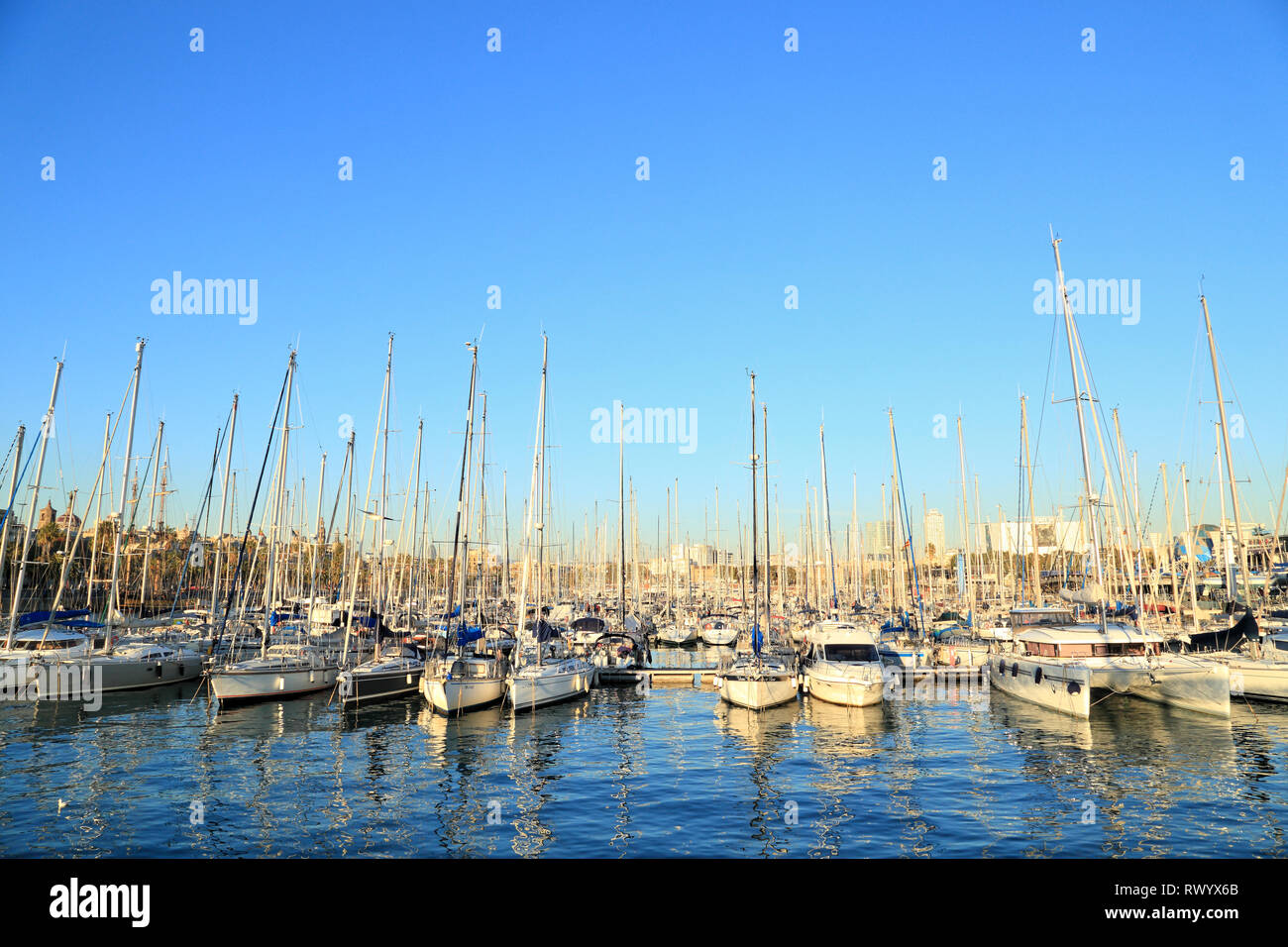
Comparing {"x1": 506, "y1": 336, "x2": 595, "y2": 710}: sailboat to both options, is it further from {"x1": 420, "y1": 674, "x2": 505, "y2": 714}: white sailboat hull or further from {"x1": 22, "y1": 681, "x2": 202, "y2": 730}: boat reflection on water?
{"x1": 22, "y1": 681, "x2": 202, "y2": 730}: boat reflection on water

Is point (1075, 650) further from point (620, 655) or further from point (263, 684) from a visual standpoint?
point (263, 684)

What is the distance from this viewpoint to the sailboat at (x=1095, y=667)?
101ft

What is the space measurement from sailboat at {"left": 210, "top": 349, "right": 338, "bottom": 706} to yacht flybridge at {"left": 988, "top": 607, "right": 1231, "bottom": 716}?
33369mm

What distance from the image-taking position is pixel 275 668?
1490 inches

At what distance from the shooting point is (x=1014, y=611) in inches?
1785

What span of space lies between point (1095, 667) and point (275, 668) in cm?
3571

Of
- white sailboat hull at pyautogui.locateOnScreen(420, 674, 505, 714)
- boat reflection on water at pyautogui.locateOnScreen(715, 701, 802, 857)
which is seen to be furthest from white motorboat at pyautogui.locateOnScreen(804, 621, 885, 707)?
white sailboat hull at pyautogui.locateOnScreen(420, 674, 505, 714)

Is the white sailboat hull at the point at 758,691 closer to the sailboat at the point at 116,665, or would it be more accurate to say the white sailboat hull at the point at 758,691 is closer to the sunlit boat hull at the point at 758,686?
the sunlit boat hull at the point at 758,686

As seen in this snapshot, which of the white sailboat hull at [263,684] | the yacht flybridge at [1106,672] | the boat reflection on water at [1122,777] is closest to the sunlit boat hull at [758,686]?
the boat reflection on water at [1122,777]

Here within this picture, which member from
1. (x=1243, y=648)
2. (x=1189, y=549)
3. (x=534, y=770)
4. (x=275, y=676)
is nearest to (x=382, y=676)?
(x=275, y=676)

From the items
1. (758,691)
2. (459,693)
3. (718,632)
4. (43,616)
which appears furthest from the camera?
(718,632)

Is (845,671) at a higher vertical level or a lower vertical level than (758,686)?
higher

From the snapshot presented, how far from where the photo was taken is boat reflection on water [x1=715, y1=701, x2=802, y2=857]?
17.6 metres
